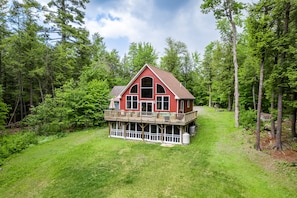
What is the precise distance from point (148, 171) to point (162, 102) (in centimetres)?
708

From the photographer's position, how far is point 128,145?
13.0m

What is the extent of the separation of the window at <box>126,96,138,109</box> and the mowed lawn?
386 cm

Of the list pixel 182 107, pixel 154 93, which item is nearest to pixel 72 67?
pixel 154 93

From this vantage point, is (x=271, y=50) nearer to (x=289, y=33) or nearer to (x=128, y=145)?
(x=289, y=33)

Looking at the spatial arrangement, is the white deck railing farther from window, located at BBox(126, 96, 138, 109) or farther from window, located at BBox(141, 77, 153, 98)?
window, located at BBox(141, 77, 153, 98)

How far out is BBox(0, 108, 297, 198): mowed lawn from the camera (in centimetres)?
727

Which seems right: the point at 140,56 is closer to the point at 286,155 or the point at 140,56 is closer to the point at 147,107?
the point at 147,107

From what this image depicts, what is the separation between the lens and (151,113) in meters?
14.0

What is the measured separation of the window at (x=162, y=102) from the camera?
1481 centimetres

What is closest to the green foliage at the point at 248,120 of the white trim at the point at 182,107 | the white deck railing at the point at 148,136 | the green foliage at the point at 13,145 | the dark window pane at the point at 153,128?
the white trim at the point at 182,107

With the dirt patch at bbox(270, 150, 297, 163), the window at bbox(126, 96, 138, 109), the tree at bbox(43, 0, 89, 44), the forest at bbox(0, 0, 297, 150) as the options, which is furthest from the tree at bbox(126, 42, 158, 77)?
the dirt patch at bbox(270, 150, 297, 163)

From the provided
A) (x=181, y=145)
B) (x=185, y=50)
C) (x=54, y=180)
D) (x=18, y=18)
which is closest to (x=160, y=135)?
(x=181, y=145)

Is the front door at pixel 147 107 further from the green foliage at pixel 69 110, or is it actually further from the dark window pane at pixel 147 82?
the green foliage at pixel 69 110

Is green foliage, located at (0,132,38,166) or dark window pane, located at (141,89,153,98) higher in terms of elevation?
dark window pane, located at (141,89,153,98)
